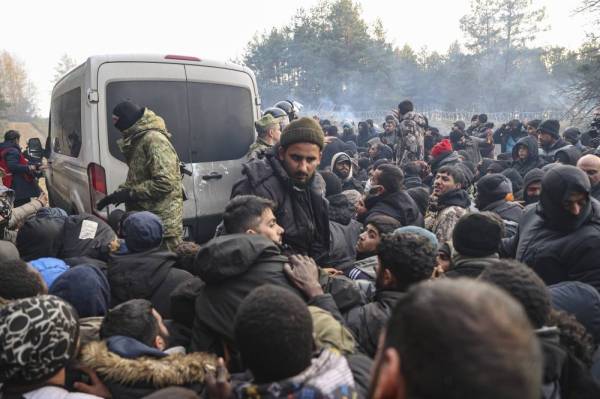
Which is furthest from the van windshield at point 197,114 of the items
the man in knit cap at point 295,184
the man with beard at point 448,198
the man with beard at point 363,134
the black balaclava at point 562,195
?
the man with beard at point 363,134

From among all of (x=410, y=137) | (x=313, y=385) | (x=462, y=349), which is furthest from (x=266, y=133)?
(x=462, y=349)

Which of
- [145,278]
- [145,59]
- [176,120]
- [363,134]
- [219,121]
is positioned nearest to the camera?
[145,278]

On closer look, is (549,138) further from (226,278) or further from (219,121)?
(226,278)

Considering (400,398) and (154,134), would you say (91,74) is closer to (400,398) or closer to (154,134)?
(154,134)

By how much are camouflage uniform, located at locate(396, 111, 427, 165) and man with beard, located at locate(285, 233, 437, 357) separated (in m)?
6.74

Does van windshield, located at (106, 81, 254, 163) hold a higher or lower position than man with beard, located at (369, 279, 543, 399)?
higher

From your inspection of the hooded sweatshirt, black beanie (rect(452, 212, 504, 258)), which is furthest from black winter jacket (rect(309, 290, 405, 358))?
the hooded sweatshirt

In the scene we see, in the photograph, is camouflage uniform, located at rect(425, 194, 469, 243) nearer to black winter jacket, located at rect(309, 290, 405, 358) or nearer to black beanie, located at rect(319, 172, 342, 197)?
black beanie, located at rect(319, 172, 342, 197)

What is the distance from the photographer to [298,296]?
63.5 inches

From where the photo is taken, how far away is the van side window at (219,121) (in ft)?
16.6

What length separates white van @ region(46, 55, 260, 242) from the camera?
459cm

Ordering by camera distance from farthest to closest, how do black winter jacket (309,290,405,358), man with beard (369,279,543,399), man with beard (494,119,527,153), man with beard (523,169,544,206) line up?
1. man with beard (494,119,527,153)
2. man with beard (523,169,544,206)
3. black winter jacket (309,290,405,358)
4. man with beard (369,279,543,399)

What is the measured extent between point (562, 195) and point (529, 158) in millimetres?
4482

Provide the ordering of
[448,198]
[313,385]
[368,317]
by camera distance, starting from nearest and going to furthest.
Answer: [313,385] → [368,317] → [448,198]
